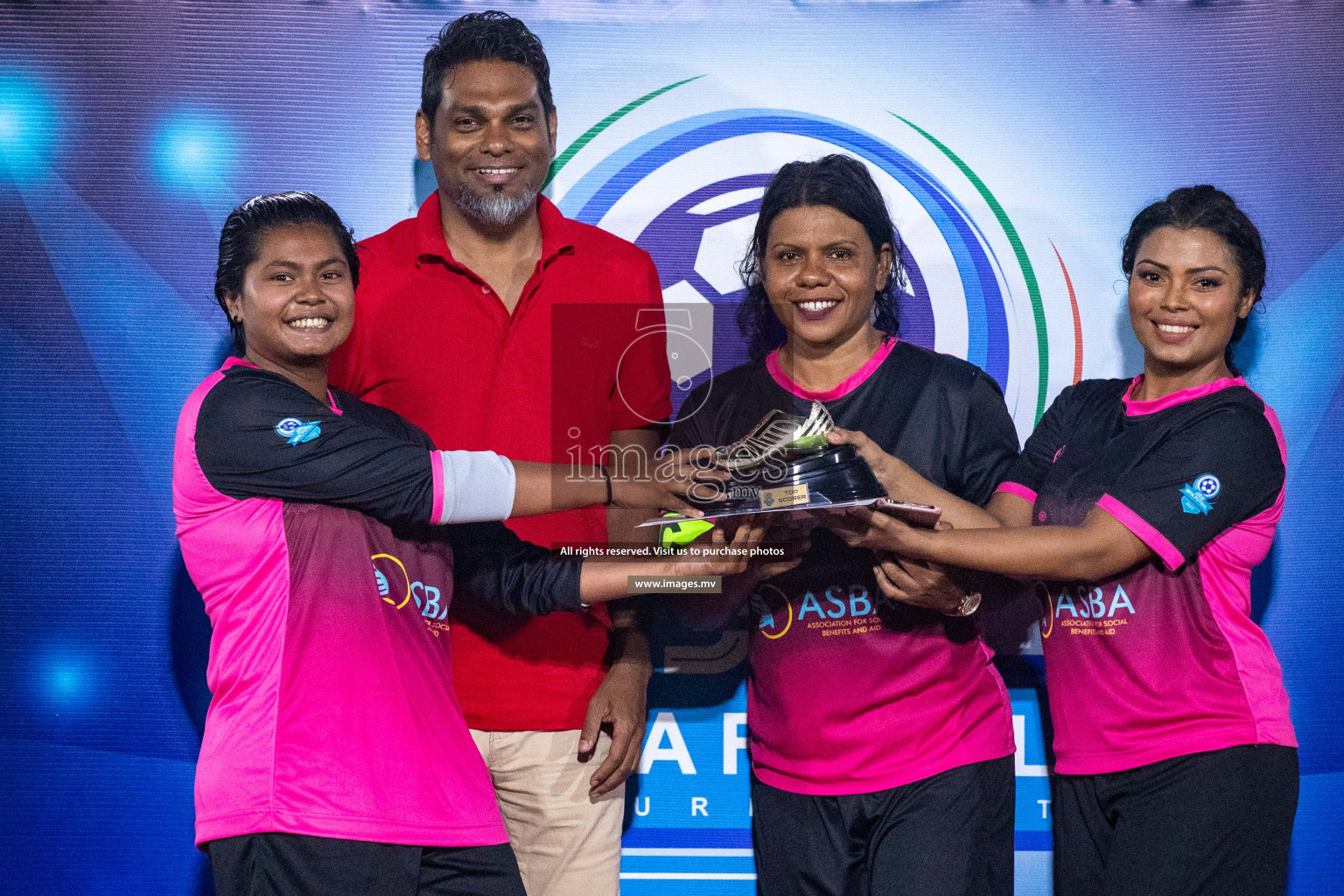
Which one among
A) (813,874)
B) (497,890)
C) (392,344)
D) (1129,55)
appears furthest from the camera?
(1129,55)

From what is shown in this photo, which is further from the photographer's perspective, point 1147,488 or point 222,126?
point 222,126

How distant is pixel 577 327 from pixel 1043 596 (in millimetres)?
1225

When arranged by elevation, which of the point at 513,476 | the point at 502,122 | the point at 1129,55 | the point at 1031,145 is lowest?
the point at 513,476

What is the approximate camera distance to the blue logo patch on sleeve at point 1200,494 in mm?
2066

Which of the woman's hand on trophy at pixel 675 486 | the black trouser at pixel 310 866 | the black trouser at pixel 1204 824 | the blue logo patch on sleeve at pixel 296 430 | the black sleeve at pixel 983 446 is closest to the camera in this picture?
the black trouser at pixel 310 866

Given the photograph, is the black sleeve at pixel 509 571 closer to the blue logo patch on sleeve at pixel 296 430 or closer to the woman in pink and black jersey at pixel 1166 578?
the blue logo patch on sleeve at pixel 296 430

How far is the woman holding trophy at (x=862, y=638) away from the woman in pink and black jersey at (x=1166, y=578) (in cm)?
14

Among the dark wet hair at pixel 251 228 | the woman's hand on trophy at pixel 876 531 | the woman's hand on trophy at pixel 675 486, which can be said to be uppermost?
the dark wet hair at pixel 251 228

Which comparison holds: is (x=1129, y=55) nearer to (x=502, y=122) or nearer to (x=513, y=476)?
(x=502, y=122)

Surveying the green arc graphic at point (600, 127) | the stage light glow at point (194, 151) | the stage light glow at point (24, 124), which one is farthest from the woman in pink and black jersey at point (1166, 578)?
the stage light glow at point (24, 124)

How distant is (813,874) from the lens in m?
2.21

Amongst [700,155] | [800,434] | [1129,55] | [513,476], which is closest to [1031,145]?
[1129,55]

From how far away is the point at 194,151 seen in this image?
291 cm

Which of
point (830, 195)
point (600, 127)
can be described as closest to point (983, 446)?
point (830, 195)
